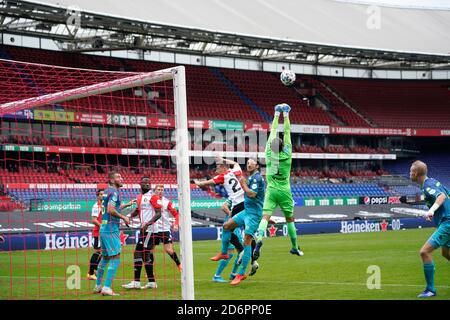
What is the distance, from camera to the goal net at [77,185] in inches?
444

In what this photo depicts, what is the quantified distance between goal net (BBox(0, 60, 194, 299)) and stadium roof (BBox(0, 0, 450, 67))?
375 cm

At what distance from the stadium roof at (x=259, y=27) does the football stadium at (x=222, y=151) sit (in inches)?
5.8

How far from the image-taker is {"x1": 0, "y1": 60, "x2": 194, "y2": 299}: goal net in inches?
444

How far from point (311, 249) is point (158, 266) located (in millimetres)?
6418

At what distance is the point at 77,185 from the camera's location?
26.1 meters

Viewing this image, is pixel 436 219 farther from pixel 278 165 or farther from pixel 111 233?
pixel 111 233

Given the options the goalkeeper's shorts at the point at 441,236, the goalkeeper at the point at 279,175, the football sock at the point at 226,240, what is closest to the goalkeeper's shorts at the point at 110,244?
the football sock at the point at 226,240

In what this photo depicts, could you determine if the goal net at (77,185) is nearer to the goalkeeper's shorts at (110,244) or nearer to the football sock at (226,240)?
the goalkeeper's shorts at (110,244)

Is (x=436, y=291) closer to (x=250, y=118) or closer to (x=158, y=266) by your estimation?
(x=158, y=266)

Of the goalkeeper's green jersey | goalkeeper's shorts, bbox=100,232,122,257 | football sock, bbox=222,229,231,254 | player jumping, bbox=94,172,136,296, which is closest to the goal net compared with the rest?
player jumping, bbox=94,172,136,296

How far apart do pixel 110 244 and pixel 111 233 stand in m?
0.20

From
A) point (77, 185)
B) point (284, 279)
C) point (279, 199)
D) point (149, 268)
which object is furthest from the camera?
point (77, 185)

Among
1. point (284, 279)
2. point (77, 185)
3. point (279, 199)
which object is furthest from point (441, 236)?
point (77, 185)

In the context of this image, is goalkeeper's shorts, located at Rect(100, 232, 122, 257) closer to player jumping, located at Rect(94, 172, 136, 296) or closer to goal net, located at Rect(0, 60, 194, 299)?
player jumping, located at Rect(94, 172, 136, 296)
